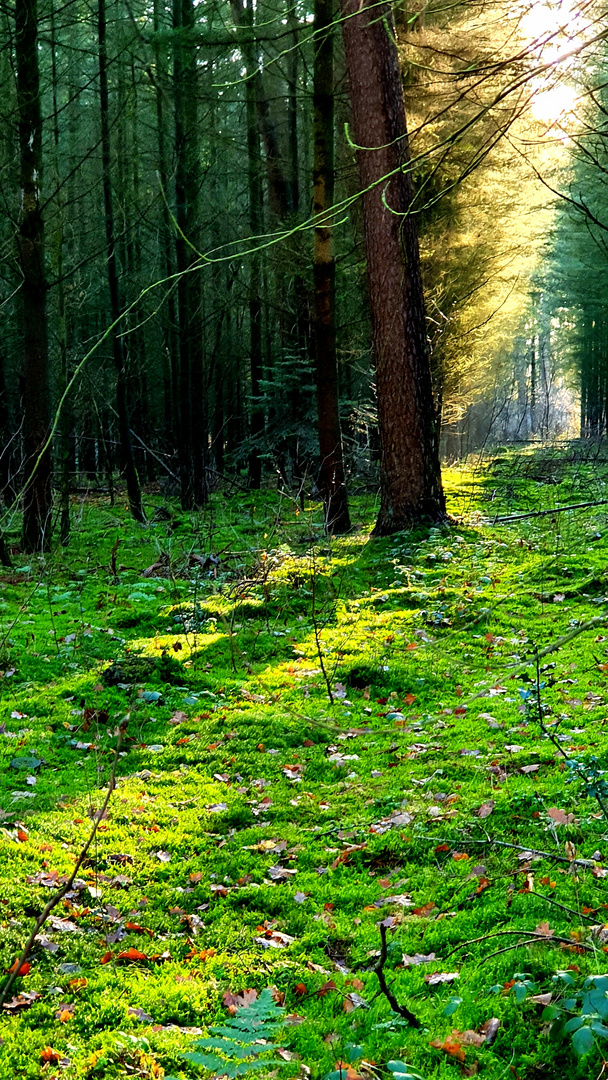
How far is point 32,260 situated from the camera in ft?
34.8

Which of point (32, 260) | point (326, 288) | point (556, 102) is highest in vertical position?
point (32, 260)

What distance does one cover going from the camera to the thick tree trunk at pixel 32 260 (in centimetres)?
1020

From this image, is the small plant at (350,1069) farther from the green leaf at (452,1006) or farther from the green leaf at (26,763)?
the green leaf at (26,763)

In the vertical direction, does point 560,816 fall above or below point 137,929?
above

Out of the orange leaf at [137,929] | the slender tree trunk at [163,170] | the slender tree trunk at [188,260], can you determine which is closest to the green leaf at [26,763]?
the orange leaf at [137,929]

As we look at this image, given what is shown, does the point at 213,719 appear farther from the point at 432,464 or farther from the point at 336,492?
the point at 336,492

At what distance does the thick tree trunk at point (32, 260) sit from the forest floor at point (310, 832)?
292 cm

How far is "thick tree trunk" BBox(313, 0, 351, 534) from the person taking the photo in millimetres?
10906

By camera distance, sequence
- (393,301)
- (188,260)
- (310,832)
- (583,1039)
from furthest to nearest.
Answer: (188,260)
(393,301)
(310,832)
(583,1039)

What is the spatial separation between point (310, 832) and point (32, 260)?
29.7 ft

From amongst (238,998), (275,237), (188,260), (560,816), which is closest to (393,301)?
(275,237)

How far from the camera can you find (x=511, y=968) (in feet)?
9.44

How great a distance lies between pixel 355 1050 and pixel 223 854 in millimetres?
1676

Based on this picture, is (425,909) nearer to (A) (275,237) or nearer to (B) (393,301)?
(A) (275,237)
